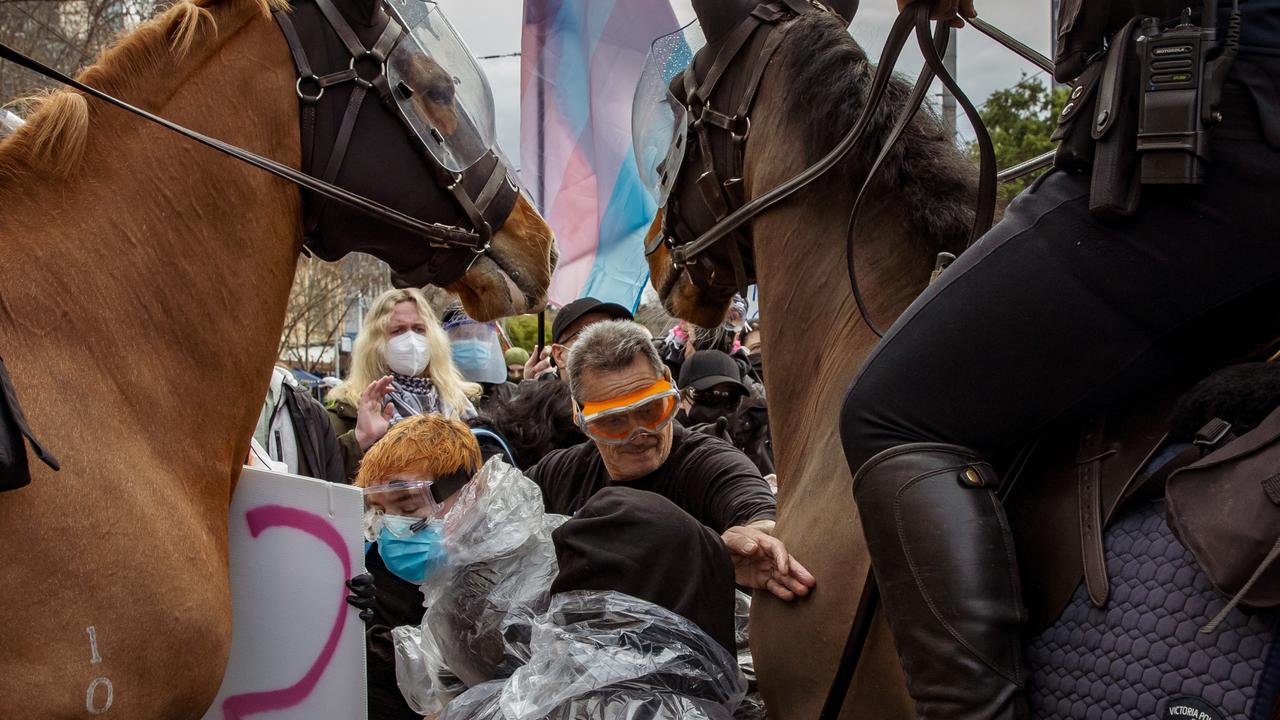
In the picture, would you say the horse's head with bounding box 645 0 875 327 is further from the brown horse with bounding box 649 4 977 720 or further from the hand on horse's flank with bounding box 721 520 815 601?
the hand on horse's flank with bounding box 721 520 815 601

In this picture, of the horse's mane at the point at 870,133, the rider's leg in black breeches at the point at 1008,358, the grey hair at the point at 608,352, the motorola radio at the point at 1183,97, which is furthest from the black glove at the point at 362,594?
the motorola radio at the point at 1183,97

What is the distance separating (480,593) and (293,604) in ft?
1.62

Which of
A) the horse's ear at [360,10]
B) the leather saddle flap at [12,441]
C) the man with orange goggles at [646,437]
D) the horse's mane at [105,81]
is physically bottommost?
the man with orange goggles at [646,437]

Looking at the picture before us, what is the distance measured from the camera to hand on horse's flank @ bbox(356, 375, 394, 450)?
5086 mm

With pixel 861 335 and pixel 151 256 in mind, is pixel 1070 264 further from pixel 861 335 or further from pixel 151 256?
pixel 151 256

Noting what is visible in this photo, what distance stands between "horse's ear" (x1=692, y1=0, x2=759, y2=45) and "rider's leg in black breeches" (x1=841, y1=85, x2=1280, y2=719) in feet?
4.19

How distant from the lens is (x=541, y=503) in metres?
3.17

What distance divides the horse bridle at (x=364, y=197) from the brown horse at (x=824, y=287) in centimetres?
72

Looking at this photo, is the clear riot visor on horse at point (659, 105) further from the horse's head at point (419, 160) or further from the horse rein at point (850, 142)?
the horse's head at point (419, 160)

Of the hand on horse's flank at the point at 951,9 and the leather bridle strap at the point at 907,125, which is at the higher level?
the hand on horse's flank at the point at 951,9

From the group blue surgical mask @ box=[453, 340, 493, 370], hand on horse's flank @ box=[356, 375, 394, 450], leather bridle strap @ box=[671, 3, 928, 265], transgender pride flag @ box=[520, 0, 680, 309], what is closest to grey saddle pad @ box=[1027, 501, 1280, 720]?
leather bridle strap @ box=[671, 3, 928, 265]

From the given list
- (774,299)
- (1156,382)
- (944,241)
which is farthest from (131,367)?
(1156,382)

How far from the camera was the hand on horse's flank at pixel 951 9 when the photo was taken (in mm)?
2354

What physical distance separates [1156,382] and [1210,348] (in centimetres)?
10
